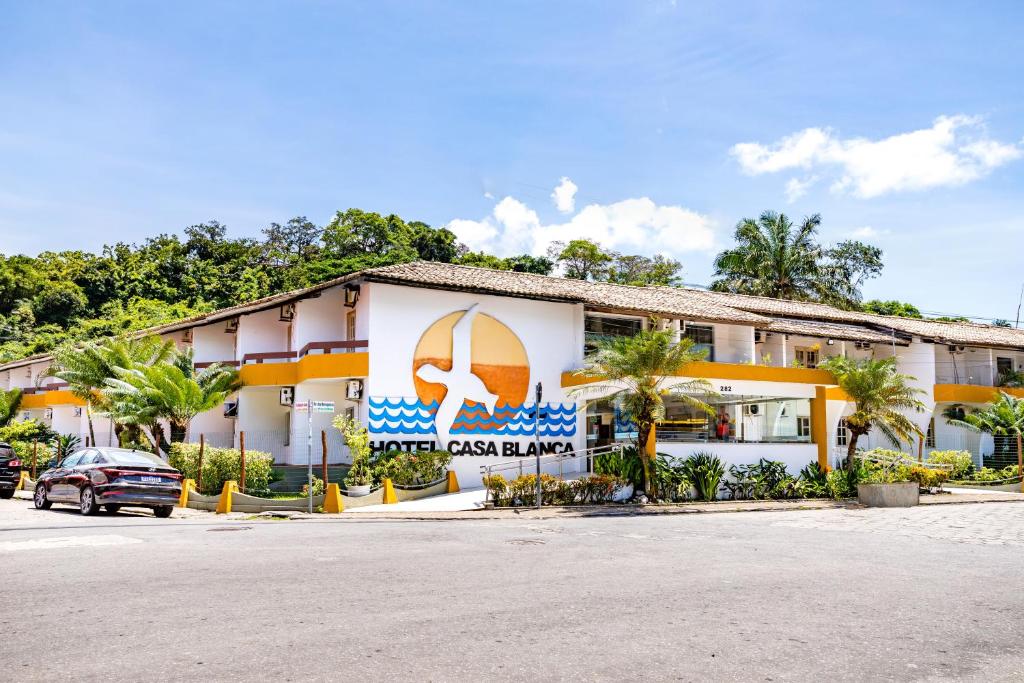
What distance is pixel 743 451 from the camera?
26.9m

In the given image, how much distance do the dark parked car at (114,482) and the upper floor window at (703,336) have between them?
19.7 metres

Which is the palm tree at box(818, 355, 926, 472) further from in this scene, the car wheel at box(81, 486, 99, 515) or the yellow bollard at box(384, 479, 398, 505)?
the car wheel at box(81, 486, 99, 515)

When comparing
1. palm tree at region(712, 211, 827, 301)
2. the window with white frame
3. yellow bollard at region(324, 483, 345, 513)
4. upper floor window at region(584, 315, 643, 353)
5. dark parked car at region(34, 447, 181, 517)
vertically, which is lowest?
yellow bollard at region(324, 483, 345, 513)

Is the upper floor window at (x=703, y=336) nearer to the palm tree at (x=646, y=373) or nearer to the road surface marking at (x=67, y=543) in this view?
the palm tree at (x=646, y=373)

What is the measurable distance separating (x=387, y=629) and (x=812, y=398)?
25.9 meters

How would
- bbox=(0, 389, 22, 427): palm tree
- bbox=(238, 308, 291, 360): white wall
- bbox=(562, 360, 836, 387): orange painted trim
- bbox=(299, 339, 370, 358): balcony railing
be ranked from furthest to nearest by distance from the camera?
bbox=(0, 389, 22, 427): palm tree, bbox=(238, 308, 291, 360): white wall, bbox=(562, 360, 836, 387): orange painted trim, bbox=(299, 339, 370, 358): balcony railing

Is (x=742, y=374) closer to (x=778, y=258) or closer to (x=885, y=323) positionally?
(x=885, y=323)

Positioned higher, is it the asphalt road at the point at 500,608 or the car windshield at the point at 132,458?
the car windshield at the point at 132,458

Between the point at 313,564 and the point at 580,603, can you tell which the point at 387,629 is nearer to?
the point at 580,603

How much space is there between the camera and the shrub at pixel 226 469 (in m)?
24.1

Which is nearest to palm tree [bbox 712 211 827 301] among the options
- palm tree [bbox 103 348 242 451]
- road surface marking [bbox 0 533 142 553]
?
palm tree [bbox 103 348 242 451]

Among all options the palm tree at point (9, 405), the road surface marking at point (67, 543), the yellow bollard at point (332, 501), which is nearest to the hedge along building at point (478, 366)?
the yellow bollard at point (332, 501)

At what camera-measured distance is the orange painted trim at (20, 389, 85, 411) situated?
129 ft

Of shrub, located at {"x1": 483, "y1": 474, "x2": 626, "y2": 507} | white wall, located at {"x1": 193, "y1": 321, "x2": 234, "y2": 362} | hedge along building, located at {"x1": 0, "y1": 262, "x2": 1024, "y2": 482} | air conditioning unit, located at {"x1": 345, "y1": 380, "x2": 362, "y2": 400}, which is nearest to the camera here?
shrub, located at {"x1": 483, "y1": 474, "x2": 626, "y2": 507}
